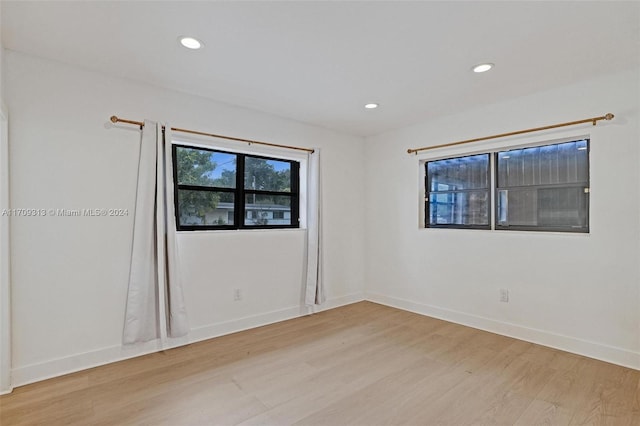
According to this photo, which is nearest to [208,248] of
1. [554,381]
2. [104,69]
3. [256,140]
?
[256,140]

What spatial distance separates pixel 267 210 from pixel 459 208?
2.33 meters

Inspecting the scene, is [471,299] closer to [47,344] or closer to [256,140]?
[256,140]

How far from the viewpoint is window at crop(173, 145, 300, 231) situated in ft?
10.9

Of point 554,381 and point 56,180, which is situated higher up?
point 56,180

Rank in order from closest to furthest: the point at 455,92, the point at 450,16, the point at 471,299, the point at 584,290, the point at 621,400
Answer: the point at 450,16, the point at 621,400, the point at 584,290, the point at 455,92, the point at 471,299

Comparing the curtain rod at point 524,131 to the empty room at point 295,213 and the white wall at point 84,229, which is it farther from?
the white wall at point 84,229

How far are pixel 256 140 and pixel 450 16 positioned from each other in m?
2.33

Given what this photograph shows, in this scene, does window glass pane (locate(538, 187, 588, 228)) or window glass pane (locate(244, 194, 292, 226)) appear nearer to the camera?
window glass pane (locate(538, 187, 588, 228))

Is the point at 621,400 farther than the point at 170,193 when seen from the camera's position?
No

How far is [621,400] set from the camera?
7.20 feet

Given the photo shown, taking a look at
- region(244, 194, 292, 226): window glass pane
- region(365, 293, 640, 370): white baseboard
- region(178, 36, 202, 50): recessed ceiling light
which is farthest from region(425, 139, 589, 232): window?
region(178, 36, 202, 50): recessed ceiling light

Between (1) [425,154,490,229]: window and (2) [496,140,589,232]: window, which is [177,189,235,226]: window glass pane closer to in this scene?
(1) [425,154,490,229]: window

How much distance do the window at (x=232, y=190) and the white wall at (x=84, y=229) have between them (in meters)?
0.22

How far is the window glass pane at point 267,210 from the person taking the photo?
3814 mm
